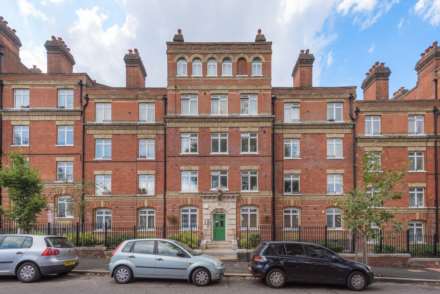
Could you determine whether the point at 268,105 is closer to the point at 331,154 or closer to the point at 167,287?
the point at 331,154

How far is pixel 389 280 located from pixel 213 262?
7.62 meters

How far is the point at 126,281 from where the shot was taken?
12102mm

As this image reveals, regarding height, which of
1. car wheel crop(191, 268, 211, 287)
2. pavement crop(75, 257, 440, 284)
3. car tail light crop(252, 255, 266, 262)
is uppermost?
car tail light crop(252, 255, 266, 262)

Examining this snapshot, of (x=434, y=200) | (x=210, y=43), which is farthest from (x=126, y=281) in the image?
(x=434, y=200)

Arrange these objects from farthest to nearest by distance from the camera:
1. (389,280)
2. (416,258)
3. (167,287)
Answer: (416,258), (389,280), (167,287)

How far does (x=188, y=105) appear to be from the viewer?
24.8 meters

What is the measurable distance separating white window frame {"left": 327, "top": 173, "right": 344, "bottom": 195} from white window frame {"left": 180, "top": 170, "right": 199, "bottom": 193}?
10192 mm

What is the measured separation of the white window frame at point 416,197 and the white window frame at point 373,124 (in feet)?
16.9

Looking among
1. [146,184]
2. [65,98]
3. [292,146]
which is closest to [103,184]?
[146,184]

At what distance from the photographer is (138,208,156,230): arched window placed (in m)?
24.7

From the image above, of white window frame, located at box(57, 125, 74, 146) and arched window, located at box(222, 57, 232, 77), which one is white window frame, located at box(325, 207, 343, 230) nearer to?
arched window, located at box(222, 57, 232, 77)

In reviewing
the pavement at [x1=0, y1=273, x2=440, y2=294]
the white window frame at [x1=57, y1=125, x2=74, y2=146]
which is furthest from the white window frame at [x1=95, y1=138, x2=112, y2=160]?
the pavement at [x1=0, y1=273, x2=440, y2=294]

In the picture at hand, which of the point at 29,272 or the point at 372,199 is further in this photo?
the point at 372,199

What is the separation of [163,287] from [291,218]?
15264mm
